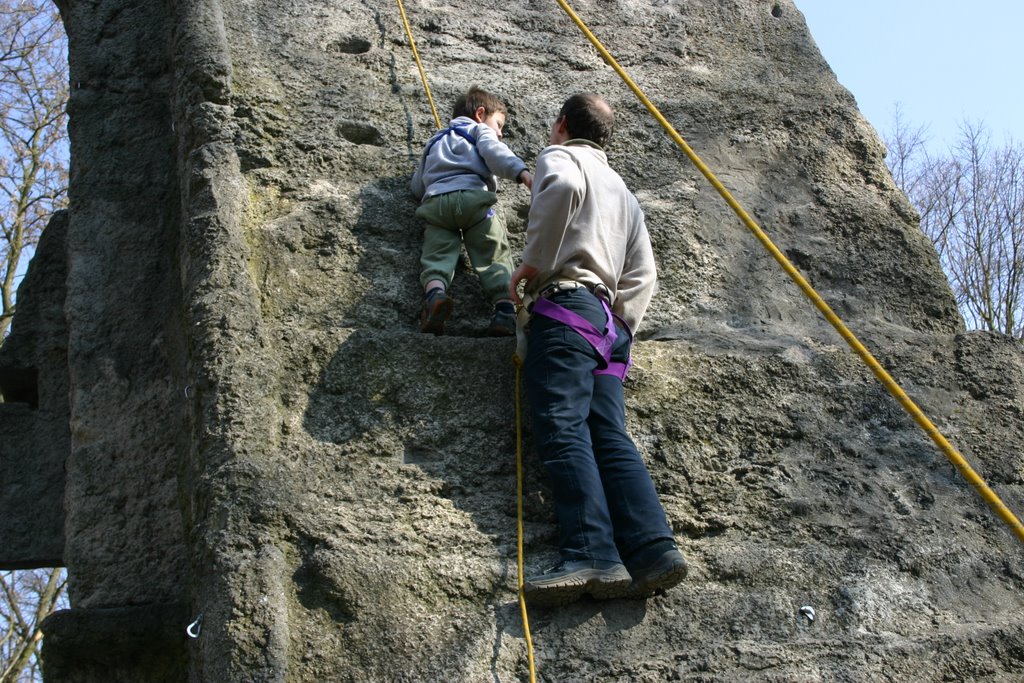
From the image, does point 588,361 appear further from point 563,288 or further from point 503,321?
point 503,321

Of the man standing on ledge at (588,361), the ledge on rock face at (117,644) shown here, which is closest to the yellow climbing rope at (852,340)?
the man standing on ledge at (588,361)

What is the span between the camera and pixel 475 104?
390 centimetres

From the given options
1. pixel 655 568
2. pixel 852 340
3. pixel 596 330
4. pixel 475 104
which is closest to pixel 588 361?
pixel 596 330

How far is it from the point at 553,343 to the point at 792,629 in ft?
3.09

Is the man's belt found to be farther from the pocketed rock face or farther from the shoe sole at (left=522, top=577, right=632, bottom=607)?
the shoe sole at (left=522, top=577, right=632, bottom=607)

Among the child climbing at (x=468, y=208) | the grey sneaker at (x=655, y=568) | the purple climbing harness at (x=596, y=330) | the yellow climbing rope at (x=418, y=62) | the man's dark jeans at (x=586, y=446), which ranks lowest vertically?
the grey sneaker at (x=655, y=568)

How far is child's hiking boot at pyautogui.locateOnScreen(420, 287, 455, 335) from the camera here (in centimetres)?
339

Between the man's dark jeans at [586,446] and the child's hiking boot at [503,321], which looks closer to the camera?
the man's dark jeans at [586,446]

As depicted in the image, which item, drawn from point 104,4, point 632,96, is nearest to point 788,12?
point 632,96

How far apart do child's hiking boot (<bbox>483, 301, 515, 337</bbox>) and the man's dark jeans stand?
261mm

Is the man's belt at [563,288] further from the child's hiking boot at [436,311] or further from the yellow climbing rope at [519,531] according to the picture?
the child's hiking boot at [436,311]

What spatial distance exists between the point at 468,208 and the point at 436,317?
42cm

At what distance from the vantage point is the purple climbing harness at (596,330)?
3123 mm

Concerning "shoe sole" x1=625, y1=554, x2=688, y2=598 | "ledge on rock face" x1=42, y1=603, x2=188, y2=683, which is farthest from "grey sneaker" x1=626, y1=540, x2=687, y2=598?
"ledge on rock face" x1=42, y1=603, x2=188, y2=683
